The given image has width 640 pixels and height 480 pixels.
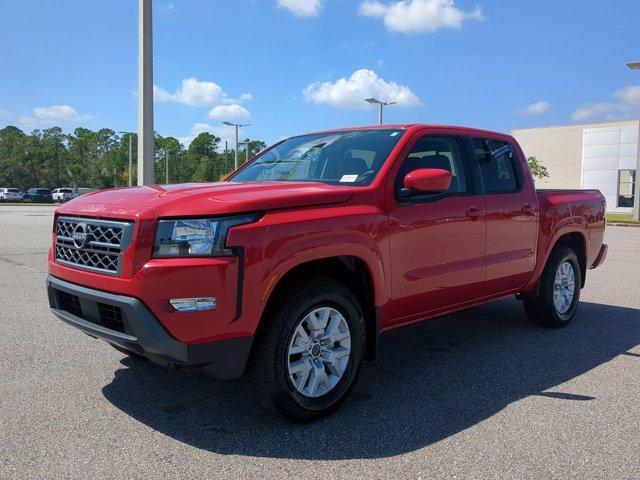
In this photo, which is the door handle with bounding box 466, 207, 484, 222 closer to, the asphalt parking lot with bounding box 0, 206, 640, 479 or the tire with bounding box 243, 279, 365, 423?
the asphalt parking lot with bounding box 0, 206, 640, 479

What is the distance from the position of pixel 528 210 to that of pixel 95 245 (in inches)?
148

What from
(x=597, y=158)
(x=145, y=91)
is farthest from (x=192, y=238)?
(x=597, y=158)

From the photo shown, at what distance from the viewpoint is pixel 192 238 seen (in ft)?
10.2

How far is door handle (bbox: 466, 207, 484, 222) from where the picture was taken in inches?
181

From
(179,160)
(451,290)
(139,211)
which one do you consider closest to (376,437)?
(451,290)

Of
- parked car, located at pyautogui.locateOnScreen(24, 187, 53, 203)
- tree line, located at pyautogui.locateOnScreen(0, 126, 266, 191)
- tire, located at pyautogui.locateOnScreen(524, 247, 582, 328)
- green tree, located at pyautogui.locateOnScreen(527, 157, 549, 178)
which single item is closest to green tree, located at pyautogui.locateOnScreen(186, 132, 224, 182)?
tree line, located at pyautogui.locateOnScreen(0, 126, 266, 191)

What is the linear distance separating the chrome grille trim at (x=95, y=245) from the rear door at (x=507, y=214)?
9.65 ft

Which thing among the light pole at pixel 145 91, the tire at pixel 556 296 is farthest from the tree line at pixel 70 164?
the tire at pixel 556 296

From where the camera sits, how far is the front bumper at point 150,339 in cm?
303

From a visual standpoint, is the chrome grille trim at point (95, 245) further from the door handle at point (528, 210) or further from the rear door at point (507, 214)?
the door handle at point (528, 210)

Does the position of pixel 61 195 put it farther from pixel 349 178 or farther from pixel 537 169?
pixel 349 178

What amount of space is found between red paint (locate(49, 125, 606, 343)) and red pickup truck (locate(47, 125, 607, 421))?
0.01m

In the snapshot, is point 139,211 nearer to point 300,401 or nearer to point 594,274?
point 300,401

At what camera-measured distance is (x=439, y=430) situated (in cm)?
343
